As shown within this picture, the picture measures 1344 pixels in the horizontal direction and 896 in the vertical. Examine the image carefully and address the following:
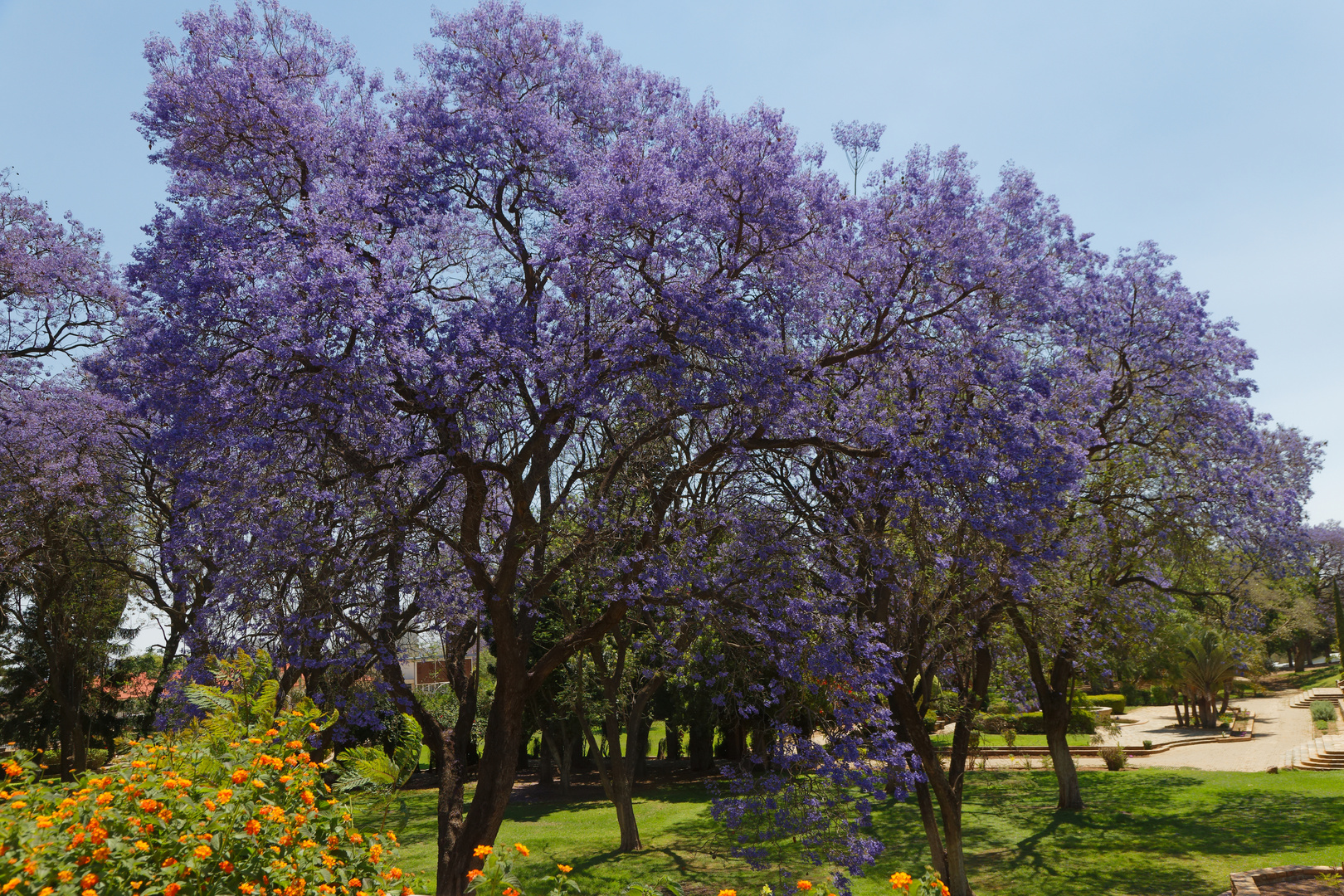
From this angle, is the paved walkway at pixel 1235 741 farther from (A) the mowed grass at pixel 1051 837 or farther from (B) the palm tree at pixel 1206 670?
(A) the mowed grass at pixel 1051 837

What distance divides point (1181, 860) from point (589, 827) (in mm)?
11911

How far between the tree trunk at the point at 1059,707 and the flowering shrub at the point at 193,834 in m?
12.3

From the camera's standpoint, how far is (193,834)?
3.68 metres

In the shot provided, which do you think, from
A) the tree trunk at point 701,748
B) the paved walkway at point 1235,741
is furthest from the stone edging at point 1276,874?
the tree trunk at point 701,748

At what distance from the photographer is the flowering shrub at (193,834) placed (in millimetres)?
3432

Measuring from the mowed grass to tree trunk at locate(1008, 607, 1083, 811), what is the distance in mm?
526

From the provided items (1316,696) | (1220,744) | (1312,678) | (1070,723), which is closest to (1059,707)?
(1070,723)

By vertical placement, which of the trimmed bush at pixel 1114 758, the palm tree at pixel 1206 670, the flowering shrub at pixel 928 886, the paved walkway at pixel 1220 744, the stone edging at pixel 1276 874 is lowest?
the paved walkway at pixel 1220 744

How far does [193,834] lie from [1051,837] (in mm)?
16912

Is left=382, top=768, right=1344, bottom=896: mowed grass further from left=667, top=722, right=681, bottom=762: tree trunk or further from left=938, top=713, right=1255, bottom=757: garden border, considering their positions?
left=667, top=722, right=681, bottom=762: tree trunk

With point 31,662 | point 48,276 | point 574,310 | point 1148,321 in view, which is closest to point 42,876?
point 574,310

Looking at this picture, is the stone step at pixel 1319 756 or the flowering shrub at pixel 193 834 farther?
the stone step at pixel 1319 756

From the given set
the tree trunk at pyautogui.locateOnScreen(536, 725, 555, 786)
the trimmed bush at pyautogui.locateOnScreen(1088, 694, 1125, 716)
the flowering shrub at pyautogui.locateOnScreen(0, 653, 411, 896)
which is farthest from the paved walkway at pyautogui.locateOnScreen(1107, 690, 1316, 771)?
the flowering shrub at pyautogui.locateOnScreen(0, 653, 411, 896)

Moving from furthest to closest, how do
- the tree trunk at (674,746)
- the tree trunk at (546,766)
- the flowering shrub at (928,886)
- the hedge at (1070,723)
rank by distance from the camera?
the hedge at (1070,723) < the tree trunk at (674,746) < the tree trunk at (546,766) < the flowering shrub at (928,886)
